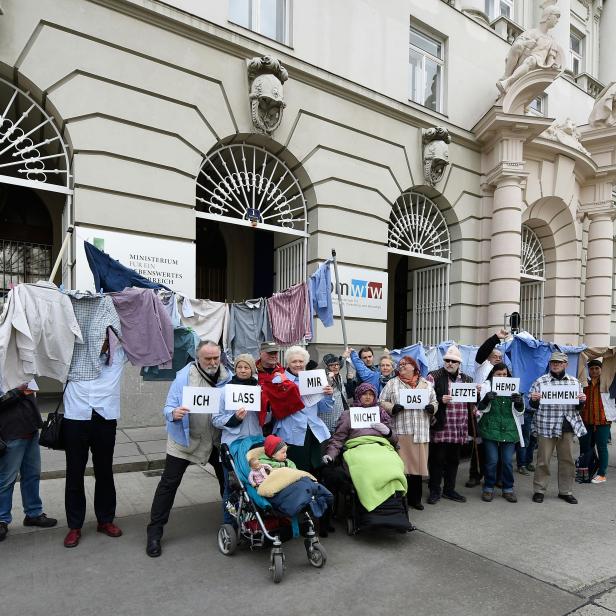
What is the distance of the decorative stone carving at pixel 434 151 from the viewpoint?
12039 mm

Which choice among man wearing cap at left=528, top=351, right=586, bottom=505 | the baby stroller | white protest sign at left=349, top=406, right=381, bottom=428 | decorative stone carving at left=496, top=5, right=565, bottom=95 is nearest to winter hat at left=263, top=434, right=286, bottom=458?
the baby stroller

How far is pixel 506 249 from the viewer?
12812mm

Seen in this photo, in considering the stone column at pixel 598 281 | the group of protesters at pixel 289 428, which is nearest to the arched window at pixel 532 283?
the stone column at pixel 598 281

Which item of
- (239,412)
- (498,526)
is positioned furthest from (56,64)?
(498,526)

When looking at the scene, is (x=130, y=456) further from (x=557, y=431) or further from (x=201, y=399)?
(x=557, y=431)

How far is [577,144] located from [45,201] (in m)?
14.3

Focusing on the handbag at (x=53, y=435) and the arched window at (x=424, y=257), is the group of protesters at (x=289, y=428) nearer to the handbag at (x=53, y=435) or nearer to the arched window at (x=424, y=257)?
the handbag at (x=53, y=435)

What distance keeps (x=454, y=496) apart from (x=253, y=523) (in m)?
2.89

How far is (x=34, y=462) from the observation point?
15.6ft

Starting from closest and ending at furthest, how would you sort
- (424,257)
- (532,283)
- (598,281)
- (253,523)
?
1. (253,523)
2. (424,257)
3. (532,283)
4. (598,281)

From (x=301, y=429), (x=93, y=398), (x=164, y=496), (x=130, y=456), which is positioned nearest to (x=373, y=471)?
(x=301, y=429)

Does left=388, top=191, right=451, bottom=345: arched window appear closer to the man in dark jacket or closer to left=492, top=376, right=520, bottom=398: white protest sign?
left=492, top=376, right=520, bottom=398: white protest sign

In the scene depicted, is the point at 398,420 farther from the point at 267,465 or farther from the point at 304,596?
the point at 304,596

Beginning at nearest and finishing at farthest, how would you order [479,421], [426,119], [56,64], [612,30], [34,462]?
A: [34,462] → [479,421] → [56,64] → [426,119] → [612,30]
